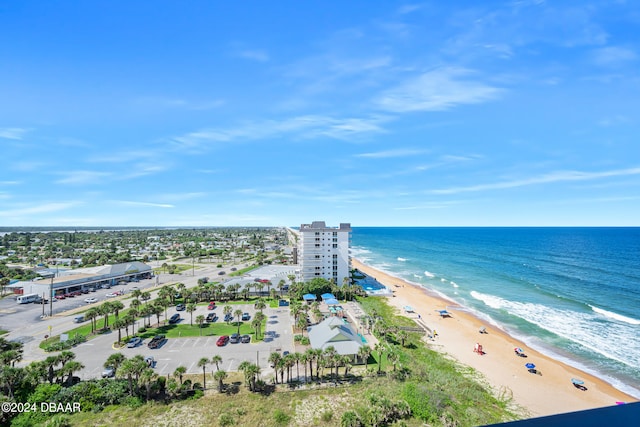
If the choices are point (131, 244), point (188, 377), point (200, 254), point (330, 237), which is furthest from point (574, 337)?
point (131, 244)

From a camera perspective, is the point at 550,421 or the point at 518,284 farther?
the point at 518,284

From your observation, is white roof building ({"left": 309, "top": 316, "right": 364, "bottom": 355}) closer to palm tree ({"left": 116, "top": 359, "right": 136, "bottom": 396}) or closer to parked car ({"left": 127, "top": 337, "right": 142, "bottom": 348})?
palm tree ({"left": 116, "top": 359, "right": 136, "bottom": 396})

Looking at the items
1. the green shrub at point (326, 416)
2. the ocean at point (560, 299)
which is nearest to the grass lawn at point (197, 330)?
the green shrub at point (326, 416)

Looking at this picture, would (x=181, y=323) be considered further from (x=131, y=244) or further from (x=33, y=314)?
(x=131, y=244)

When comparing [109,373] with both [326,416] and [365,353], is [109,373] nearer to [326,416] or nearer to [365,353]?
[326,416]

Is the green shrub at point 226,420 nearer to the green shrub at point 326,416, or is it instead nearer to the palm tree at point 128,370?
the green shrub at point 326,416

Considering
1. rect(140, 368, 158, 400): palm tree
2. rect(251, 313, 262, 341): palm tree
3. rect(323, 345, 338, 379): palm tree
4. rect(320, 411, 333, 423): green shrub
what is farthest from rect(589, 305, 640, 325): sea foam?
rect(140, 368, 158, 400): palm tree

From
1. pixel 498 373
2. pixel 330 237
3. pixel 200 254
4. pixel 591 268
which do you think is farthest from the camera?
pixel 200 254

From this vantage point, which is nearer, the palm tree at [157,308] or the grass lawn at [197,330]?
the grass lawn at [197,330]
